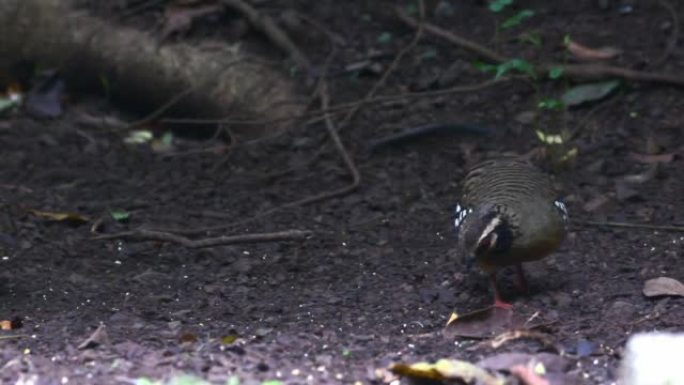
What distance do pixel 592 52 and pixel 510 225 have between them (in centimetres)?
291

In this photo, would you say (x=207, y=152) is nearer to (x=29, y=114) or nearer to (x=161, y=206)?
(x=161, y=206)

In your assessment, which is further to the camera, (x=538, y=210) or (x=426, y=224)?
(x=426, y=224)

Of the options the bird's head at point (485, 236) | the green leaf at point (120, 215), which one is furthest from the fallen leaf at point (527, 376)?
the green leaf at point (120, 215)

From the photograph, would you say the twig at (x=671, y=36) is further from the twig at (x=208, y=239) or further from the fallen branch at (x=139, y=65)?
the twig at (x=208, y=239)

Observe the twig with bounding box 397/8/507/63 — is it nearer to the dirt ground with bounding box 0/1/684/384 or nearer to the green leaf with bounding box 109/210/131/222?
the dirt ground with bounding box 0/1/684/384

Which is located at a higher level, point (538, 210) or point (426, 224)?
point (426, 224)

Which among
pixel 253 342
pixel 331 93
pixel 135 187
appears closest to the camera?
pixel 253 342

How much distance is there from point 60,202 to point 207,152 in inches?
42.7

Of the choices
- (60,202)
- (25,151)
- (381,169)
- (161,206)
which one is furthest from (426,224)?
(25,151)

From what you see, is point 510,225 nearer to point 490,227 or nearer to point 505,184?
point 490,227

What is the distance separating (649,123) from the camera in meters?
7.55

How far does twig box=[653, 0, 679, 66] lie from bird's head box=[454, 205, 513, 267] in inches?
113

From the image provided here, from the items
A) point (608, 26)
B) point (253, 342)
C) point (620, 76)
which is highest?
point (608, 26)

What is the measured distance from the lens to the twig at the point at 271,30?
8703 millimetres
